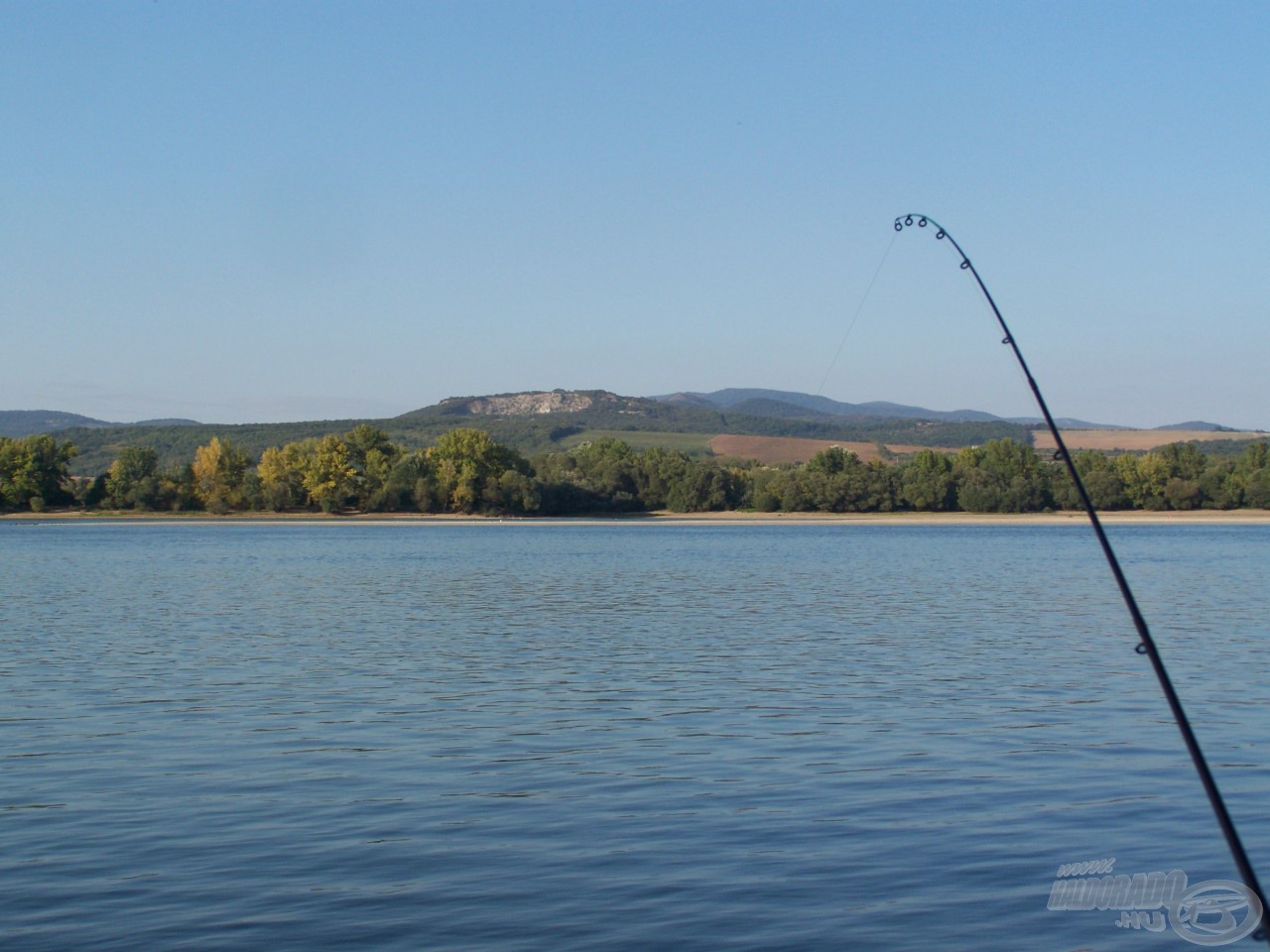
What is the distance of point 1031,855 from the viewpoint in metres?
10.2

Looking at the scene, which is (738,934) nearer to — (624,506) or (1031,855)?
(1031,855)

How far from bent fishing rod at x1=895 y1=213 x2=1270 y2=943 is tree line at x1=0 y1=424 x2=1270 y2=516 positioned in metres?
111

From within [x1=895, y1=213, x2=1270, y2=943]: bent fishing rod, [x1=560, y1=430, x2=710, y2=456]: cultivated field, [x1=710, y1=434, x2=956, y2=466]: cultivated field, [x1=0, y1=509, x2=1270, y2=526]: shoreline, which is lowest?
[x1=0, y1=509, x2=1270, y2=526]: shoreline

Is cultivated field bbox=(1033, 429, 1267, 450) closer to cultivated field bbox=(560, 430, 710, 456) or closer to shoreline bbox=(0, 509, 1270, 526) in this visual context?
shoreline bbox=(0, 509, 1270, 526)

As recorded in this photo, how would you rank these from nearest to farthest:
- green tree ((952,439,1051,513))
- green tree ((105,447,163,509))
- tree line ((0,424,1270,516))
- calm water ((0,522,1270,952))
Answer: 1. calm water ((0,522,1270,952))
2. green tree ((105,447,163,509))
3. tree line ((0,424,1270,516))
4. green tree ((952,439,1051,513))

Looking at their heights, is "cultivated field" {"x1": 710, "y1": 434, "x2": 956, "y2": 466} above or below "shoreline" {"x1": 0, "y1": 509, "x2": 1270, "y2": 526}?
above

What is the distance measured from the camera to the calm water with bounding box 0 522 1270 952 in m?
8.91

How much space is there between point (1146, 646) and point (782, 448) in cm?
15255

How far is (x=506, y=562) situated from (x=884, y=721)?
1547 inches

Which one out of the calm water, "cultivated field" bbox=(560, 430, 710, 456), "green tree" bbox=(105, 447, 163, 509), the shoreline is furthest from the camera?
"cultivated field" bbox=(560, 430, 710, 456)

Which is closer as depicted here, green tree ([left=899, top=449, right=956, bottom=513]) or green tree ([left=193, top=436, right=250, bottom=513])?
green tree ([left=193, top=436, right=250, bottom=513])

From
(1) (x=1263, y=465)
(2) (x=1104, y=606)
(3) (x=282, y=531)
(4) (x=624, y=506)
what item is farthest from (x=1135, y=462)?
(2) (x=1104, y=606)

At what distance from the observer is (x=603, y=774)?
13.0m

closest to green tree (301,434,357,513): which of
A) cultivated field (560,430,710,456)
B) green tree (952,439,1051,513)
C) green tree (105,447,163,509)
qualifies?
green tree (105,447,163,509)
